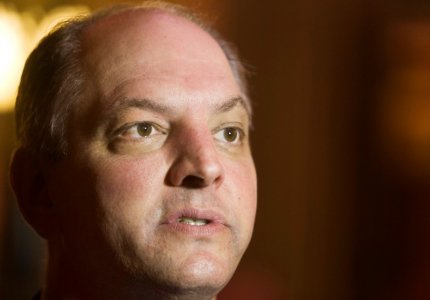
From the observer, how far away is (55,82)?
4.58 feet

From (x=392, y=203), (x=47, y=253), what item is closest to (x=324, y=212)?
(x=392, y=203)

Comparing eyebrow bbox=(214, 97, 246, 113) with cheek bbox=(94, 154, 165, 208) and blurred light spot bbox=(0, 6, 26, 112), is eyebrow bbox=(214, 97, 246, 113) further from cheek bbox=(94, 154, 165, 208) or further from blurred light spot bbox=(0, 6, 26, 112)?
blurred light spot bbox=(0, 6, 26, 112)

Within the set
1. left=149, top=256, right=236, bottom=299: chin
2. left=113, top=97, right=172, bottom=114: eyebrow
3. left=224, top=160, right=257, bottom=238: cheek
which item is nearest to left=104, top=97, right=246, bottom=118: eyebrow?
left=113, top=97, right=172, bottom=114: eyebrow

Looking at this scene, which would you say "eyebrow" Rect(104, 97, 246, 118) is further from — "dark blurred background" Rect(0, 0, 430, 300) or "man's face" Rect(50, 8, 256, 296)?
"dark blurred background" Rect(0, 0, 430, 300)

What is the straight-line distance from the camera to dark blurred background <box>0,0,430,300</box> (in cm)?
375

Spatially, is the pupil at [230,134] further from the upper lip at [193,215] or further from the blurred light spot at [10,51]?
the blurred light spot at [10,51]

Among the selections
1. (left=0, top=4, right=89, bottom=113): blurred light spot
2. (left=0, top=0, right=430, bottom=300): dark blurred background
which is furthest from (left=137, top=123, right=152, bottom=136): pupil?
(left=0, top=0, right=430, bottom=300): dark blurred background

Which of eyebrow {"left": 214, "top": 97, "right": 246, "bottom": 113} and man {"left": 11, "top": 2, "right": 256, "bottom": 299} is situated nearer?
man {"left": 11, "top": 2, "right": 256, "bottom": 299}

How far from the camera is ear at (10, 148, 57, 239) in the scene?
1415mm

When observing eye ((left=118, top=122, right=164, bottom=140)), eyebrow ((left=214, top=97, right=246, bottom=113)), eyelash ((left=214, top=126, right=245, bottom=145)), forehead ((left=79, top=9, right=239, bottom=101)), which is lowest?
eyelash ((left=214, top=126, right=245, bottom=145))

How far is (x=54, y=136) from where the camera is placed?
4.52 feet

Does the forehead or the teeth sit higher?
the forehead

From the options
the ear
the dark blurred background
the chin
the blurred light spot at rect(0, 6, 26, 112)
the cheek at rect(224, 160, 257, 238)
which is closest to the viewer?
the chin

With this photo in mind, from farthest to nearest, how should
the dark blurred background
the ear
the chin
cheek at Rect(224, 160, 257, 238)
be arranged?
the dark blurred background
the ear
cheek at Rect(224, 160, 257, 238)
the chin
